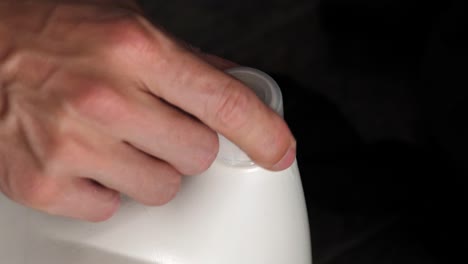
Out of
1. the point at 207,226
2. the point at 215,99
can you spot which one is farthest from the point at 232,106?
the point at 207,226

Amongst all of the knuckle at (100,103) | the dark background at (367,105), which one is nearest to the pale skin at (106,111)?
the knuckle at (100,103)

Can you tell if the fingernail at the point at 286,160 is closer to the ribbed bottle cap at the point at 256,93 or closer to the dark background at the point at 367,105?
the ribbed bottle cap at the point at 256,93

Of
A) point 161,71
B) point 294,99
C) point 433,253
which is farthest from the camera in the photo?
point 294,99

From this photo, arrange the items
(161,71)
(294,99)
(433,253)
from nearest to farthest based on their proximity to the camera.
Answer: (161,71)
(433,253)
(294,99)

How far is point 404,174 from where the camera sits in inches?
33.2

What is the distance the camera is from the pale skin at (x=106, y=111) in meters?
0.39

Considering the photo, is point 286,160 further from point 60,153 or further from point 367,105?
point 367,105

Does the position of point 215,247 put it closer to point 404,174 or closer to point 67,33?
point 67,33

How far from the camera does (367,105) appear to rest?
938mm

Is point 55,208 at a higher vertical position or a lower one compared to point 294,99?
higher

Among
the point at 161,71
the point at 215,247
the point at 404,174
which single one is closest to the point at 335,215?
the point at 404,174

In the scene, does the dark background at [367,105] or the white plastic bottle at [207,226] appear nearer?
the white plastic bottle at [207,226]

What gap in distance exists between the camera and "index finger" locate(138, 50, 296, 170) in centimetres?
39

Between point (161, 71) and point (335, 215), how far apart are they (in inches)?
19.7
